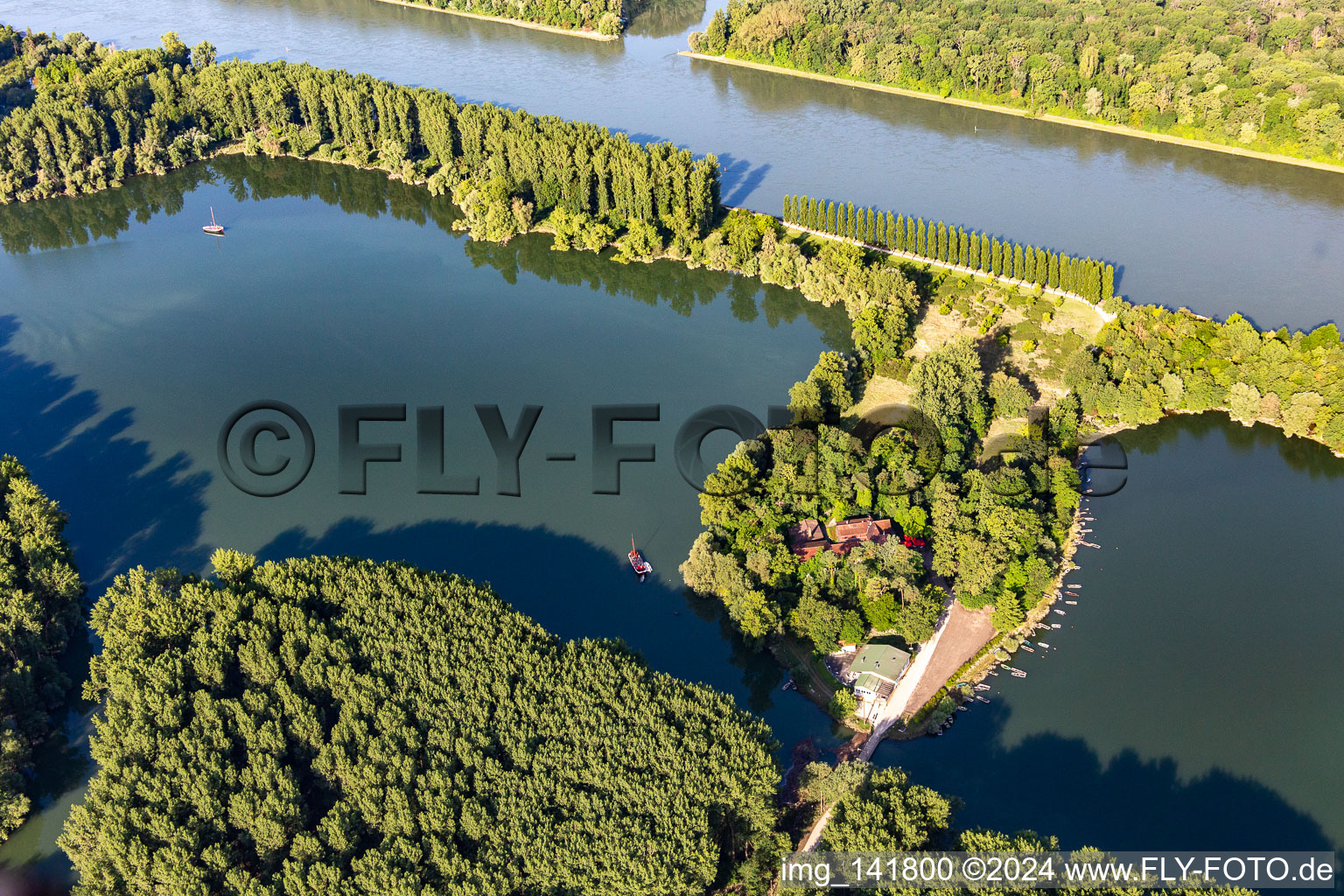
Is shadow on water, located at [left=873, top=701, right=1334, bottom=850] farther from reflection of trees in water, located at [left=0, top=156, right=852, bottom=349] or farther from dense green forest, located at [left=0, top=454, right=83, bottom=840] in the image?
dense green forest, located at [left=0, top=454, right=83, bottom=840]

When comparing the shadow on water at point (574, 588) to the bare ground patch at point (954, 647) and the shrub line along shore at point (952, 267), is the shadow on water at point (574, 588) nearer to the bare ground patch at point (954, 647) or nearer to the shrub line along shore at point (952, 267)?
the bare ground patch at point (954, 647)

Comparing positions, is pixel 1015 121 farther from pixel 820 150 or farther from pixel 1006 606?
pixel 1006 606

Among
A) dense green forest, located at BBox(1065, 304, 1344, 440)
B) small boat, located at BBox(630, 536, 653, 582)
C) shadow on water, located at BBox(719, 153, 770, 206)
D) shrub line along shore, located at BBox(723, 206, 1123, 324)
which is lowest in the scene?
small boat, located at BBox(630, 536, 653, 582)

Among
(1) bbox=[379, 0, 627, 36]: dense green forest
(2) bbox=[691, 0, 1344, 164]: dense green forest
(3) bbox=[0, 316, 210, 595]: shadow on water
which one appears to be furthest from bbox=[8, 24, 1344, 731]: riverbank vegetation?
(1) bbox=[379, 0, 627, 36]: dense green forest

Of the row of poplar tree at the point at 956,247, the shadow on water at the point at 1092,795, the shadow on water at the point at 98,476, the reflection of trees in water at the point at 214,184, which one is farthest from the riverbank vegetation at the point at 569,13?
the shadow on water at the point at 1092,795

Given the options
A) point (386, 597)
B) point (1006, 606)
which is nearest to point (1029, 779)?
point (1006, 606)

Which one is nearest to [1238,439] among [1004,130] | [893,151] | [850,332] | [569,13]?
[850,332]
